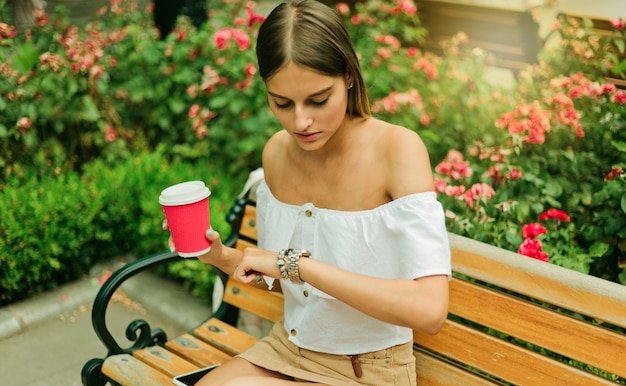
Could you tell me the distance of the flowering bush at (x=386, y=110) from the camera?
8.53 feet

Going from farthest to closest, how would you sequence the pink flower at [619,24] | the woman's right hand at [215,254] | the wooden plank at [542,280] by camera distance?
the pink flower at [619,24]
the woman's right hand at [215,254]
the wooden plank at [542,280]

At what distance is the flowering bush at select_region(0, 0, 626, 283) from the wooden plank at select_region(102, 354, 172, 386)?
1170 mm

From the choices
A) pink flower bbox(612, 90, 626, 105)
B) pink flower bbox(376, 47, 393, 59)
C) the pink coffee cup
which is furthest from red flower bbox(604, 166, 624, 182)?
pink flower bbox(376, 47, 393, 59)

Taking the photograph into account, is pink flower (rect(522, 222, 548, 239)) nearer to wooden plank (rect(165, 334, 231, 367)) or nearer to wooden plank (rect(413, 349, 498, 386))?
wooden plank (rect(413, 349, 498, 386))

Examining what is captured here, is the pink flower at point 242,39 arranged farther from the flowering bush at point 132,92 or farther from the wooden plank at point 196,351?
the wooden plank at point 196,351

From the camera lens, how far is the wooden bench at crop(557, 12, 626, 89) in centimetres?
325

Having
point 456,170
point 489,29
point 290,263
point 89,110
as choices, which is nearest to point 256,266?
point 290,263

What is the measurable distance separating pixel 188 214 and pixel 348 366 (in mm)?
677

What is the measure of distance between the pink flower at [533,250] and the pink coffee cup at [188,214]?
1062 millimetres

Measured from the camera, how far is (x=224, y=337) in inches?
104

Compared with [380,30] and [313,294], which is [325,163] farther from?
[380,30]

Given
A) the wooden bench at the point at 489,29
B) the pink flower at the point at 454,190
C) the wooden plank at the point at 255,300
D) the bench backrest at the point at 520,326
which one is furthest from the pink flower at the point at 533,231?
the wooden bench at the point at 489,29

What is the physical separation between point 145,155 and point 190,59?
0.68 meters

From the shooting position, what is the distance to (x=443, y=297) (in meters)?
1.73
